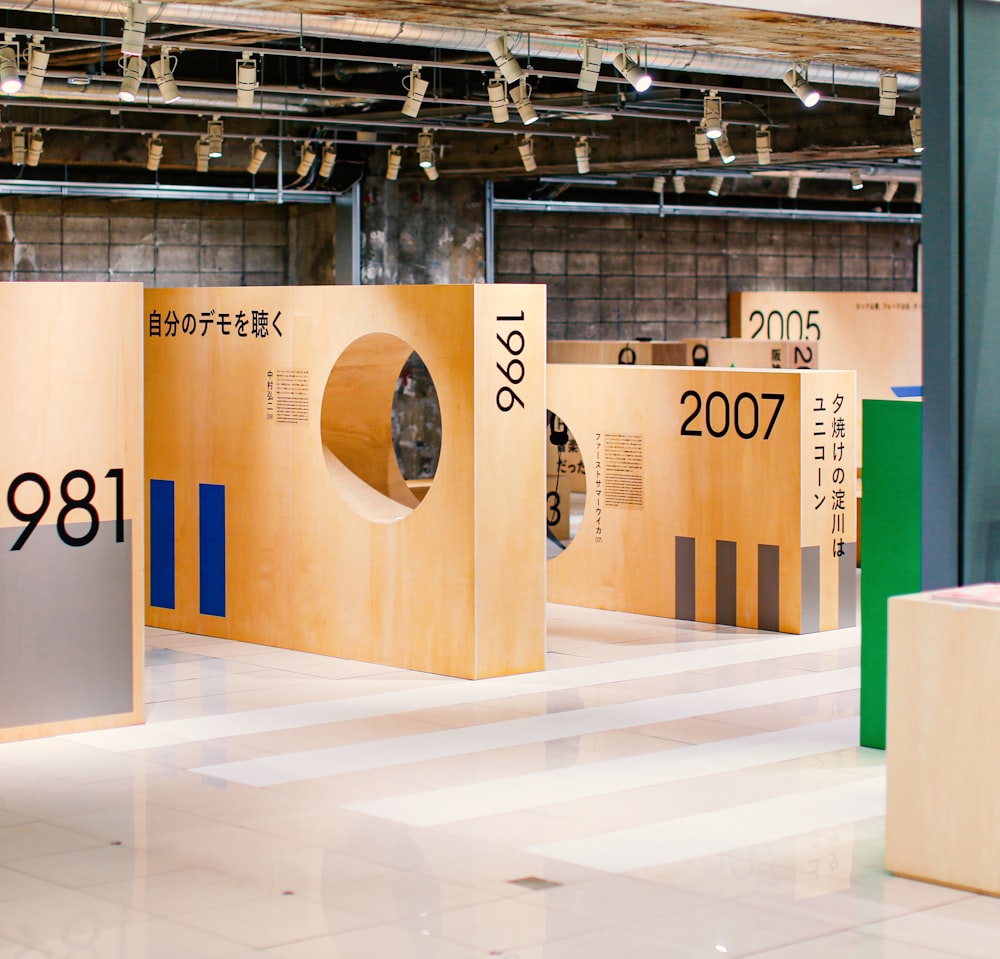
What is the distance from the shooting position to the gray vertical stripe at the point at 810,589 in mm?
10289

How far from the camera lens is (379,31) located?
9.30 m

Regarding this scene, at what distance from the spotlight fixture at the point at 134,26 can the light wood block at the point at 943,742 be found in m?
4.94

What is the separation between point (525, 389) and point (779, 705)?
212 centimetres

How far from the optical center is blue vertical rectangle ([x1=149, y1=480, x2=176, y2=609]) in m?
10.5

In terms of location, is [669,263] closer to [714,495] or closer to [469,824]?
[714,495]

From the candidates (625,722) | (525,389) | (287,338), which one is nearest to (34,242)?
(287,338)

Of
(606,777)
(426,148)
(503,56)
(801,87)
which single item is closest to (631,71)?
(503,56)

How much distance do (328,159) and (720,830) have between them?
10.8m

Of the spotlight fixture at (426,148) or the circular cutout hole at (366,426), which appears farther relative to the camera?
the spotlight fixture at (426,148)

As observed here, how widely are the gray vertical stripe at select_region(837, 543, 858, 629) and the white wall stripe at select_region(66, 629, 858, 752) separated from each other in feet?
0.64

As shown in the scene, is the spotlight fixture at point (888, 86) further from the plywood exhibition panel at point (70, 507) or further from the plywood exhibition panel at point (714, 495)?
the plywood exhibition panel at point (70, 507)

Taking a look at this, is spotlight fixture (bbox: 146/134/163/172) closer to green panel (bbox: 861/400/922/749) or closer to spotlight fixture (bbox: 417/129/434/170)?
spotlight fixture (bbox: 417/129/434/170)

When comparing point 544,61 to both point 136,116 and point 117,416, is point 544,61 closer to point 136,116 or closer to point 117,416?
point 136,116

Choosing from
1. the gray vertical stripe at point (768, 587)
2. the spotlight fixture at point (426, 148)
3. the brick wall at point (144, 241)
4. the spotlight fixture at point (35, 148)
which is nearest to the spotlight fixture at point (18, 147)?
the spotlight fixture at point (35, 148)
